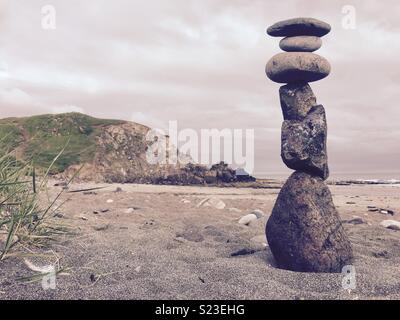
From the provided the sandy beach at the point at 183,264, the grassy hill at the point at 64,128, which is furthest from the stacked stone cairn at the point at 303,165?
the grassy hill at the point at 64,128

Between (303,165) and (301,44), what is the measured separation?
5.11 ft

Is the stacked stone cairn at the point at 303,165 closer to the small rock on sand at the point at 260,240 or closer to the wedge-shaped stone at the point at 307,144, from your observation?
the wedge-shaped stone at the point at 307,144

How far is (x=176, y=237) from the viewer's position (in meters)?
6.50

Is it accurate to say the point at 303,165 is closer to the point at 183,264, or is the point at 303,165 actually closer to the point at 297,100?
the point at 297,100

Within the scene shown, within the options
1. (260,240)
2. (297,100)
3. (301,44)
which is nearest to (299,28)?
(301,44)

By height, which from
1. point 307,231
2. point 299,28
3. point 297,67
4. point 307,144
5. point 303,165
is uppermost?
point 299,28

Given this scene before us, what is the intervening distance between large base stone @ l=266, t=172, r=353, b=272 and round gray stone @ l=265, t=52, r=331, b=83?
4.11 feet

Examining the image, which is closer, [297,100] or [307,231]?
[307,231]

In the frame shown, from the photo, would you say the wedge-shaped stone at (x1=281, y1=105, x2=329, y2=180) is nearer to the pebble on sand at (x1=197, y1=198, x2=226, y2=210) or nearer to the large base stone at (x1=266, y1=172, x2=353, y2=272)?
the large base stone at (x1=266, y1=172, x2=353, y2=272)

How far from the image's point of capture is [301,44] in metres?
5.45
